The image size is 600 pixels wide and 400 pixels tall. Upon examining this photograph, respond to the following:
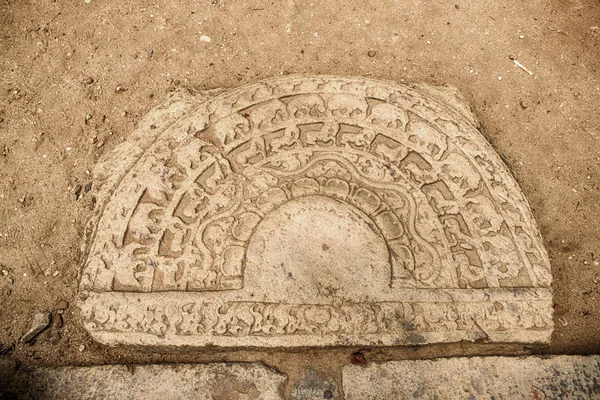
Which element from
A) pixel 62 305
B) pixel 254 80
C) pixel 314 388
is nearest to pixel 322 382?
pixel 314 388

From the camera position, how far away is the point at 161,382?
2.32 meters

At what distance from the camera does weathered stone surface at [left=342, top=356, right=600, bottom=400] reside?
232 cm

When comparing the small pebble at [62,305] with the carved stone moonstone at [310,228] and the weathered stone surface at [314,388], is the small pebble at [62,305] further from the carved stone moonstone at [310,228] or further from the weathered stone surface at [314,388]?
the weathered stone surface at [314,388]

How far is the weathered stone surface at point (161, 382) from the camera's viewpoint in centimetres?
229

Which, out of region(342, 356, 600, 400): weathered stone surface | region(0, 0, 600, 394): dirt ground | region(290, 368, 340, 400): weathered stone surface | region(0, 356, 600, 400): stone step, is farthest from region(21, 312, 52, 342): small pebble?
region(342, 356, 600, 400): weathered stone surface

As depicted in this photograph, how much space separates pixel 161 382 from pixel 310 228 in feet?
3.76

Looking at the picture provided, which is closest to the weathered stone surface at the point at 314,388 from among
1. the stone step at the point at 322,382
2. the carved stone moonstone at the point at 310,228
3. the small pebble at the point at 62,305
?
the stone step at the point at 322,382

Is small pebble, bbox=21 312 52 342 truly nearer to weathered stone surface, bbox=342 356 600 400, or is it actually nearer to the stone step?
the stone step

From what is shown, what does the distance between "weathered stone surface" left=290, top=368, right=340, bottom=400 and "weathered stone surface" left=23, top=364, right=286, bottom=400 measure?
0.09m

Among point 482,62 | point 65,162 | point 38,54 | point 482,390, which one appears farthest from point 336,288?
point 38,54

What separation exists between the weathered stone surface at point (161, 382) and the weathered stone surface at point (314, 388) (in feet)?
0.29

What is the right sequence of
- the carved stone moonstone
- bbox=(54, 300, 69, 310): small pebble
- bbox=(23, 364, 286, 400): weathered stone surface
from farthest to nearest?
1. bbox=(54, 300, 69, 310): small pebble
2. the carved stone moonstone
3. bbox=(23, 364, 286, 400): weathered stone surface

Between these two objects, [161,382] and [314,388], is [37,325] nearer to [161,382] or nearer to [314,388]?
[161,382]

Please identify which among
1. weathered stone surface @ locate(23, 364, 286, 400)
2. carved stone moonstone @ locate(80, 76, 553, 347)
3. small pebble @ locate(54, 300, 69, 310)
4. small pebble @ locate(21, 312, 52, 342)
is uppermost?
carved stone moonstone @ locate(80, 76, 553, 347)
